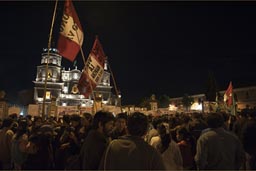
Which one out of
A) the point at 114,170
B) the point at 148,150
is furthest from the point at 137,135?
the point at 114,170

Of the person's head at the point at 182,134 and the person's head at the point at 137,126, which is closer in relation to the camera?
the person's head at the point at 137,126

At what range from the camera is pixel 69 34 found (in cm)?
984

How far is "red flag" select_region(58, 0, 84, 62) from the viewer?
9.75 metres

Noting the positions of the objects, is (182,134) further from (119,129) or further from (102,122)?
(102,122)

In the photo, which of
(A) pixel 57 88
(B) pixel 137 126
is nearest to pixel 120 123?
(B) pixel 137 126

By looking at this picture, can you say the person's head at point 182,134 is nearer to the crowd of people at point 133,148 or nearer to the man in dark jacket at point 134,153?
the crowd of people at point 133,148

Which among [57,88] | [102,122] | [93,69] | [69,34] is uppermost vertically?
[57,88]

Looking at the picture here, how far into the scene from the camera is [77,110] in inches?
604

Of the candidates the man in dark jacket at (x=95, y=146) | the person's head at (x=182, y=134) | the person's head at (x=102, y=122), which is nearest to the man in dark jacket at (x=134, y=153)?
the man in dark jacket at (x=95, y=146)

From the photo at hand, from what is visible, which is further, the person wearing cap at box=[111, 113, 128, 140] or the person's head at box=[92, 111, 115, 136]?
the person wearing cap at box=[111, 113, 128, 140]

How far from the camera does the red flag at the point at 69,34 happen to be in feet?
32.0

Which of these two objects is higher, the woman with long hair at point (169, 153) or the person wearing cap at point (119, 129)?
the person wearing cap at point (119, 129)

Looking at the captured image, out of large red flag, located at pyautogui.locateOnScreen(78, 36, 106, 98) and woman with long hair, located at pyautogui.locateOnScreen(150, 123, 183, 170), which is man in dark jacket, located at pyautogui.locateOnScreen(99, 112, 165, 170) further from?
large red flag, located at pyautogui.locateOnScreen(78, 36, 106, 98)

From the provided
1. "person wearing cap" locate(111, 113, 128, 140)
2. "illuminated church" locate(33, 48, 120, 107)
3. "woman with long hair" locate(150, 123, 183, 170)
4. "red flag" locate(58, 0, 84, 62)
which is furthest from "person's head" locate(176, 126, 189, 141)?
"illuminated church" locate(33, 48, 120, 107)
